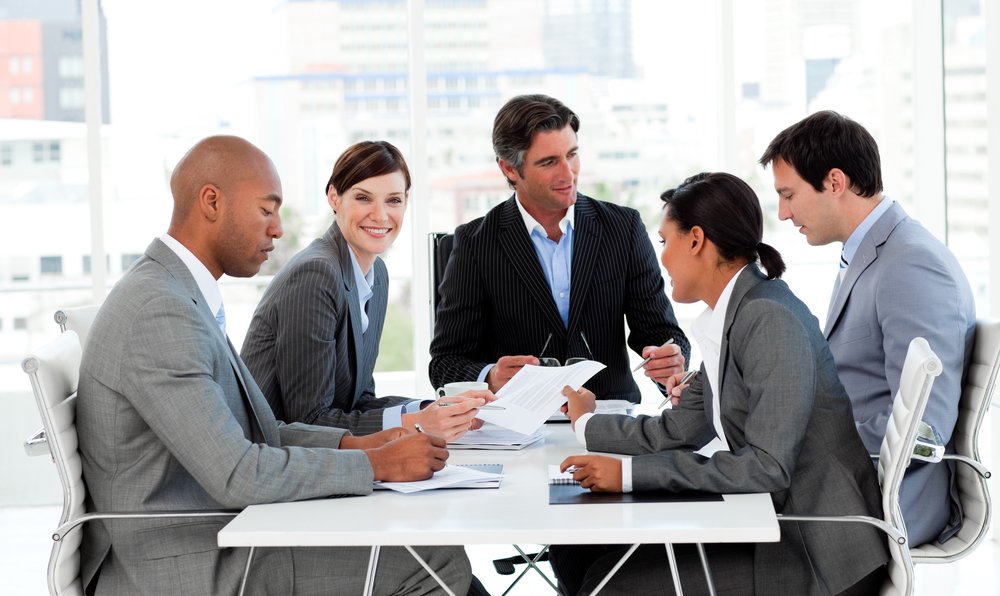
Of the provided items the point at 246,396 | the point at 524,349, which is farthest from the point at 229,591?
the point at 524,349

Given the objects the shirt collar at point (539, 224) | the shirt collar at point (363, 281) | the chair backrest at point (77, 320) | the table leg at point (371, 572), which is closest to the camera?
the table leg at point (371, 572)

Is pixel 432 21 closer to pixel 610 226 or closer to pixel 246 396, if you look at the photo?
pixel 610 226

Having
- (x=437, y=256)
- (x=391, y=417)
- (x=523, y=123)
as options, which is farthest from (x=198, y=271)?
(x=437, y=256)

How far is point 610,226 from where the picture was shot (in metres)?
3.58

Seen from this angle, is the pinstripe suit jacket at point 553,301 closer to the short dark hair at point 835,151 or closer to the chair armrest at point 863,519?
the short dark hair at point 835,151

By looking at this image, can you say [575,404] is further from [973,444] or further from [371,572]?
[973,444]

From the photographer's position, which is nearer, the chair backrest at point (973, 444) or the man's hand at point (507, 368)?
the chair backrest at point (973, 444)

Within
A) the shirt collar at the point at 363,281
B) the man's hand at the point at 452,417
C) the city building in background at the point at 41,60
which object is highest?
the city building in background at the point at 41,60

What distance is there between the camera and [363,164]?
3250mm

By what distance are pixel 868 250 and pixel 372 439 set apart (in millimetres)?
1424

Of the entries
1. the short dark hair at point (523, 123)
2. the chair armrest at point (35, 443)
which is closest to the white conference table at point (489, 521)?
the chair armrest at point (35, 443)

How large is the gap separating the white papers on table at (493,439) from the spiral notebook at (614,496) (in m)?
0.44

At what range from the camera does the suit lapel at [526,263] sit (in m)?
3.47

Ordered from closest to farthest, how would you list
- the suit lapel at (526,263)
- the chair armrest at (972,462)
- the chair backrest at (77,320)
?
the chair armrest at (972,462), the chair backrest at (77,320), the suit lapel at (526,263)
